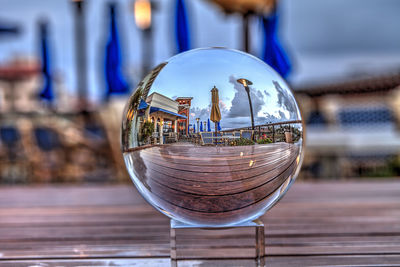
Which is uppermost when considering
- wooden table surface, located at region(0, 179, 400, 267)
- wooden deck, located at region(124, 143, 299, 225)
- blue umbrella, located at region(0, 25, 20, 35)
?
blue umbrella, located at region(0, 25, 20, 35)

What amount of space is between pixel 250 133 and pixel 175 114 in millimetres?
124

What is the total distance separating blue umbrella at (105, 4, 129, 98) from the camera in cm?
498

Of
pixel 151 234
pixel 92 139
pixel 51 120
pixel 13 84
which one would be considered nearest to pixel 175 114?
pixel 151 234

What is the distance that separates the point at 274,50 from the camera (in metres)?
4.12

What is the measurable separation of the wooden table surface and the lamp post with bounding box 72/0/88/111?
5.45 meters

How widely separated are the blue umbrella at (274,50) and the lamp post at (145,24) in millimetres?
1969

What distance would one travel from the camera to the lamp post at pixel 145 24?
585 cm

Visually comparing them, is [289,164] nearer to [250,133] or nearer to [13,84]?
[250,133]

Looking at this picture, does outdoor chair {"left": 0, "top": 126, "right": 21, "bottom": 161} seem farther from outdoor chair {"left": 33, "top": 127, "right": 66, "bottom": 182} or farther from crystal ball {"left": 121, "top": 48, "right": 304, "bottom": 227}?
crystal ball {"left": 121, "top": 48, "right": 304, "bottom": 227}

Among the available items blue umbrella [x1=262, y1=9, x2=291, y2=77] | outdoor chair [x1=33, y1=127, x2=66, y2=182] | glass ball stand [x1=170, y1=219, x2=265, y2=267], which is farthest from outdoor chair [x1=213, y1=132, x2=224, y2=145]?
outdoor chair [x1=33, y1=127, x2=66, y2=182]

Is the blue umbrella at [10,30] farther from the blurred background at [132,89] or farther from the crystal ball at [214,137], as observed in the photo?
the crystal ball at [214,137]

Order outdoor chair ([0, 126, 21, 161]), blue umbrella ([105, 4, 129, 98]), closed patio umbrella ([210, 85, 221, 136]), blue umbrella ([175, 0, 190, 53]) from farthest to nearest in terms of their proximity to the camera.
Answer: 1. outdoor chair ([0, 126, 21, 161])
2. blue umbrella ([105, 4, 129, 98])
3. blue umbrella ([175, 0, 190, 53])
4. closed patio umbrella ([210, 85, 221, 136])

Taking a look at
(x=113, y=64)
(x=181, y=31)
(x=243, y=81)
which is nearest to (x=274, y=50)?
(x=181, y=31)

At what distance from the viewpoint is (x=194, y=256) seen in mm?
668
